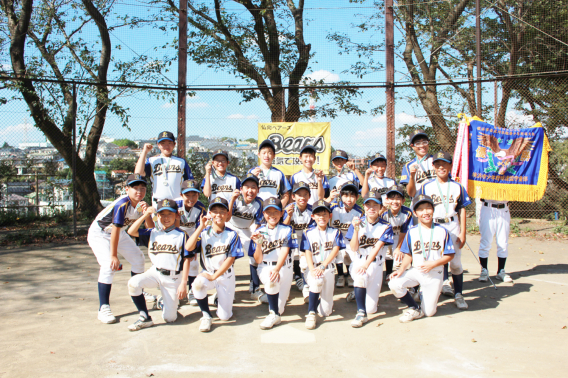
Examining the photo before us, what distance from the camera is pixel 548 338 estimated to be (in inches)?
155

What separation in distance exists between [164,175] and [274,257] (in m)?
2.06

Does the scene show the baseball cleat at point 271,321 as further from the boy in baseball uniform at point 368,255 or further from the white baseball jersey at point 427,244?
the white baseball jersey at point 427,244

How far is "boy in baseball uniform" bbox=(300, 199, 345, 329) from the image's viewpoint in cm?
455

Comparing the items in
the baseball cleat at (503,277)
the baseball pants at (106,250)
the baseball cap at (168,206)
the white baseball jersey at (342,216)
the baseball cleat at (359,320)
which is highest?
the baseball cap at (168,206)

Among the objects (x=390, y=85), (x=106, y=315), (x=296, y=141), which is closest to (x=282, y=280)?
(x=106, y=315)

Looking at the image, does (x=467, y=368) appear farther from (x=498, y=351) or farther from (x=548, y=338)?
(x=548, y=338)

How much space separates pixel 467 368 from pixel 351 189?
2.60 m

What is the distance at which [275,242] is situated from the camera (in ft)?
16.1

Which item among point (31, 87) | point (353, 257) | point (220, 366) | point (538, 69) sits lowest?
point (220, 366)

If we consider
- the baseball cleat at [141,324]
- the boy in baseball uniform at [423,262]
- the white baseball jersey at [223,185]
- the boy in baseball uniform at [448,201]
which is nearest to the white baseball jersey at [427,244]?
the boy in baseball uniform at [423,262]

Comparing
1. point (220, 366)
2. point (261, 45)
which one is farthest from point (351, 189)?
point (261, 45)

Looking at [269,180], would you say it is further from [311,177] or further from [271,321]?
[271,321]

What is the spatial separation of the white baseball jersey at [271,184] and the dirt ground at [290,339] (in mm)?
1415

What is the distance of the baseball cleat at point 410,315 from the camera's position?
175 inches
